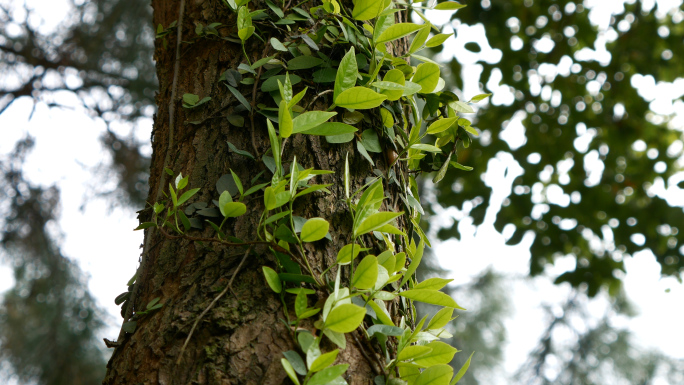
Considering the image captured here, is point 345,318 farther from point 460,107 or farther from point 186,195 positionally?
point 460,107

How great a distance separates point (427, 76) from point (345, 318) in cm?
31

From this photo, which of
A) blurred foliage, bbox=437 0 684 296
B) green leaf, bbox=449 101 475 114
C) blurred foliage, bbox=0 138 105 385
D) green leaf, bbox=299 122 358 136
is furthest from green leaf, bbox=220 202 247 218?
blurred foliage, bbox=0 138 105 385

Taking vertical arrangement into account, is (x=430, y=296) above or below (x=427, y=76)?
below

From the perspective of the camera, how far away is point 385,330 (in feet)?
1.54

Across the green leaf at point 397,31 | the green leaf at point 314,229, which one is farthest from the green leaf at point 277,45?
the green leaf at point 314,229

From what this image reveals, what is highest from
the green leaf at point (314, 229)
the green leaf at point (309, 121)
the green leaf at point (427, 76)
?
the green leaf at point (309, 121)

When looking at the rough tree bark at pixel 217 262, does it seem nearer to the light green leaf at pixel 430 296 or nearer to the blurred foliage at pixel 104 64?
the light green leaf at pixel 430 296

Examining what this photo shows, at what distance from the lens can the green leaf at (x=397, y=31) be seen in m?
0.52

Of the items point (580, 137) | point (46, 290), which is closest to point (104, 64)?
point (46, 290)

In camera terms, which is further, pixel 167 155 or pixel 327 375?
pixel 167 155

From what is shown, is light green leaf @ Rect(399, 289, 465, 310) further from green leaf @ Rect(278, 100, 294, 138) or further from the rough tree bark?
green leaf @ Rect(278, 100, 294, 138)

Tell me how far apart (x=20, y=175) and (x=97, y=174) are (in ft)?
1.26

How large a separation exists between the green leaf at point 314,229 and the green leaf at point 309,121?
0.09m

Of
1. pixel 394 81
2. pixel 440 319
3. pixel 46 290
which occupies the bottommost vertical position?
pixel 46 290
